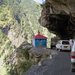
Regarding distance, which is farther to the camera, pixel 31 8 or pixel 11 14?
pixel 31 8

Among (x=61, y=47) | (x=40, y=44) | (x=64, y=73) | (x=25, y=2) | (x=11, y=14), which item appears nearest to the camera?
(x=64, y=73)

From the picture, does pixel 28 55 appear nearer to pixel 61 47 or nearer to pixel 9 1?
pixel 61 47

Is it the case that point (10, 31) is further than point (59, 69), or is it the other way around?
point (10, 31)

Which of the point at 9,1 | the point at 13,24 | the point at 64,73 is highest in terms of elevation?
the point at 9,1

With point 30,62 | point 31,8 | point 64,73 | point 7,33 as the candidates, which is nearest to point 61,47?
point 30,62

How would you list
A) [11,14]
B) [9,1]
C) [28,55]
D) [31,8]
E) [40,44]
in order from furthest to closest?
[31,8] < [9,1] < [11,14] < [40,44] < [28,55]

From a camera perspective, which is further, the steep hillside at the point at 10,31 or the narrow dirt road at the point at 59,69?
the steep hillside at the point at 10,31

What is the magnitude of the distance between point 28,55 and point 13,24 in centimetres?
10674

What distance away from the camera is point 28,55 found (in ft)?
54.6

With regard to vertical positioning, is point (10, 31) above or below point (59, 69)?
above

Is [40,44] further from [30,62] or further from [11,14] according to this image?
[11,14]

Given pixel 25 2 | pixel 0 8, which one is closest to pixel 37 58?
pixel 0 8

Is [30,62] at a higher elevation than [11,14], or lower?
lower

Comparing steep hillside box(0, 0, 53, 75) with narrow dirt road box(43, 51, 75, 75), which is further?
steep hillside box(0, 0, 53, 75)
